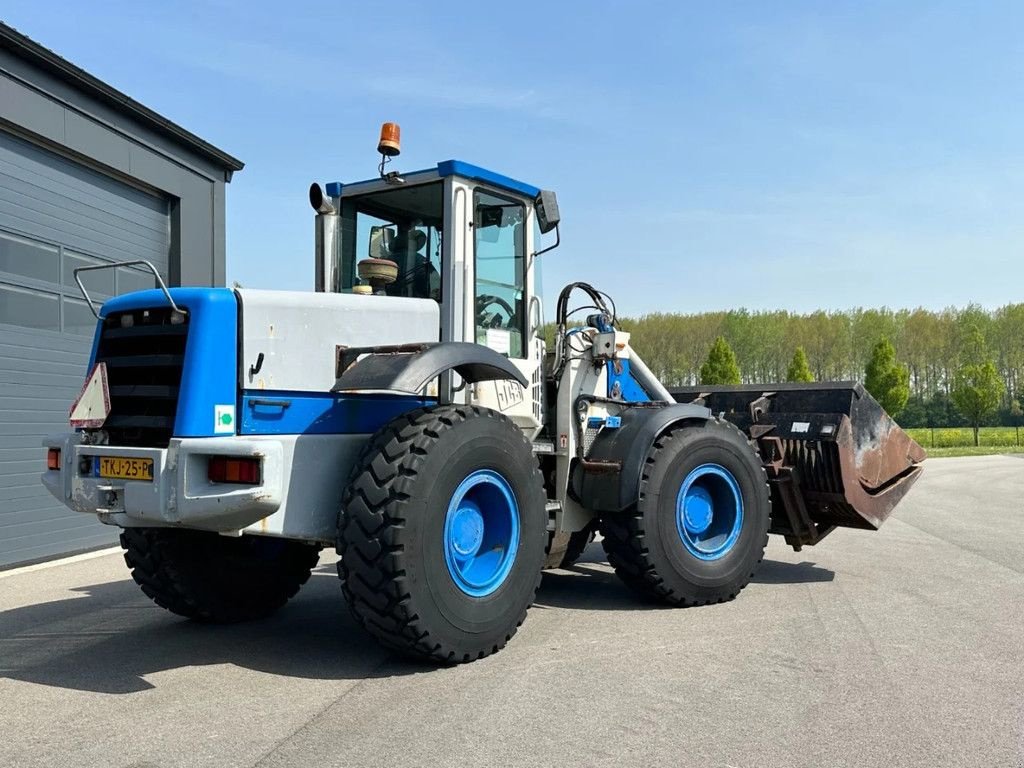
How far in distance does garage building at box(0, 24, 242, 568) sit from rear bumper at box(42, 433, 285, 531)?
5.32 metres

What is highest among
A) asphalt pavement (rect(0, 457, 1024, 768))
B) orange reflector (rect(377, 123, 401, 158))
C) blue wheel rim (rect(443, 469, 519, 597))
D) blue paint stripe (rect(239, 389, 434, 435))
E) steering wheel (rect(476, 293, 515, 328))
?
orange reflector (rect(377, 123, 401, 158))

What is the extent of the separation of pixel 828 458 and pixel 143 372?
16.3 ft

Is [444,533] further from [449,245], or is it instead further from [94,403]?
[94,403]

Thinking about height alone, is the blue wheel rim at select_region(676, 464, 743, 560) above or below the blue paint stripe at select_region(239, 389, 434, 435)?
below

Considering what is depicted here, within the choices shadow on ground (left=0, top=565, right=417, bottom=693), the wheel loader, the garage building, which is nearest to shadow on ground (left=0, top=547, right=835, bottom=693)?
shadow on ground (left=0, top=565, right=417, bottom=693)

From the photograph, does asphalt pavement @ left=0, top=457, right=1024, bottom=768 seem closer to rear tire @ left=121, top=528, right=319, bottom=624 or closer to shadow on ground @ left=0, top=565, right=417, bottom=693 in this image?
shadow on ground @ left=0, top=565, right=417, bottom=693

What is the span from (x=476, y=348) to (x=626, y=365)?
221 cm

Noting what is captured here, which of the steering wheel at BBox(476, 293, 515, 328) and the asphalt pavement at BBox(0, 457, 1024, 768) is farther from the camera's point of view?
the steering wheel at BBox(476, 293, 515, 328)

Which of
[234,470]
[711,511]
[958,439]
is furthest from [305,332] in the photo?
[958,439]

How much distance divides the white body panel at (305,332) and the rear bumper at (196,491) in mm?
386

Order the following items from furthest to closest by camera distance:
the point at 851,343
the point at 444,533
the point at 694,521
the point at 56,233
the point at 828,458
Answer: the point at 851,343, the point at 56,233, the point at 828,458, the point at 694,521, the point at 444,533

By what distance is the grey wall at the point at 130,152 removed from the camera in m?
8.87

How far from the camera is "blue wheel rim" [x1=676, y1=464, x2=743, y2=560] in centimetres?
639

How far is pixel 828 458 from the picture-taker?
696 centimetres
